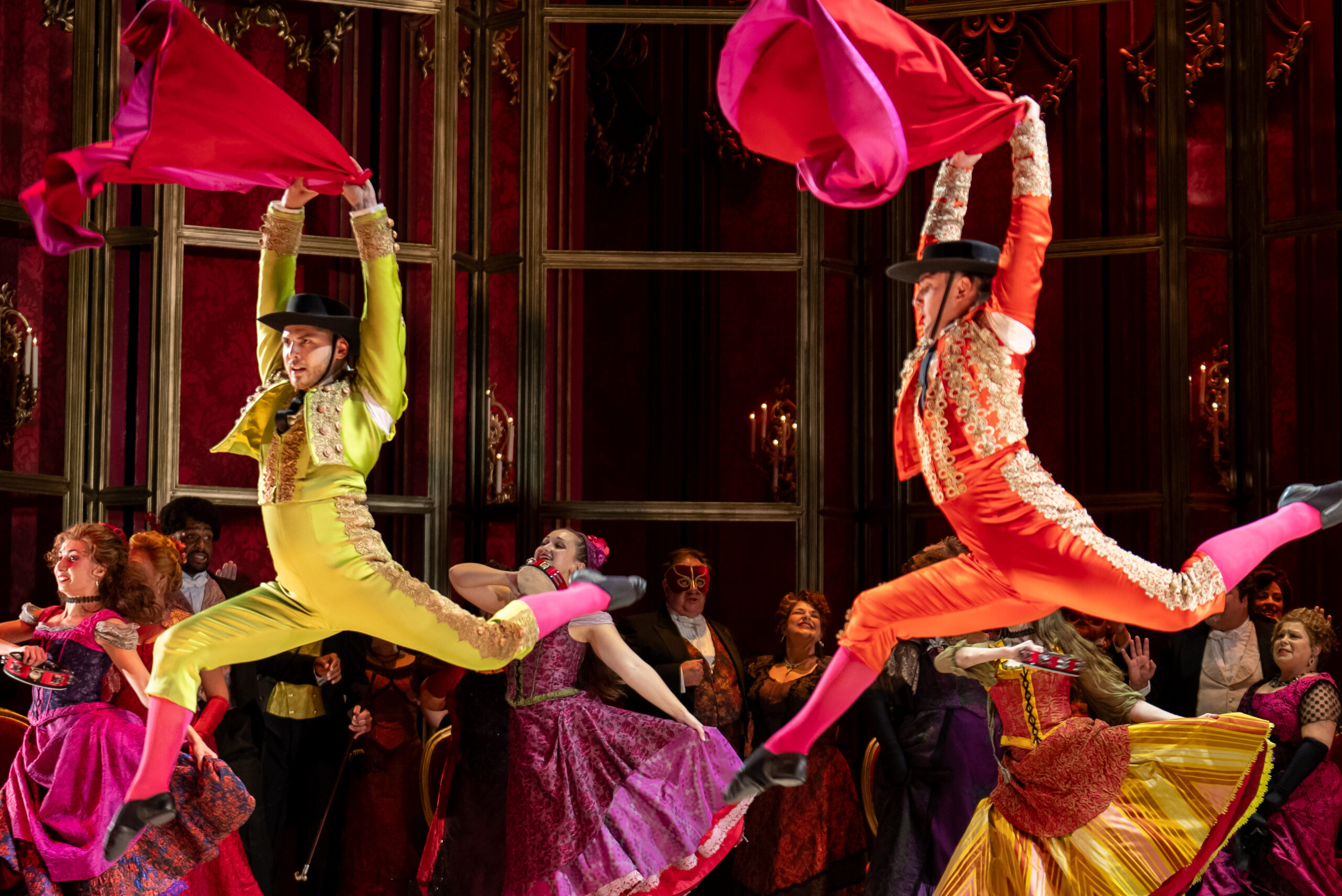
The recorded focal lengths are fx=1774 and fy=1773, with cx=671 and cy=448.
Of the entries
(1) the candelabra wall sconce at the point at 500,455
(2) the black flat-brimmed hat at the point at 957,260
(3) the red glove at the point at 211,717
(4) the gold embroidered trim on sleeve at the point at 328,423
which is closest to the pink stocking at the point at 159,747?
(4) the gold embroidered trim on sleeve at the point at 328,423

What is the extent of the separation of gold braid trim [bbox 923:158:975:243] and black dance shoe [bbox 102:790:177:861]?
7.95 ft

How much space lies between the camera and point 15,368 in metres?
7.21

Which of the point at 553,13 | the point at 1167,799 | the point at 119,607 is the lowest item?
the point at 1167,799

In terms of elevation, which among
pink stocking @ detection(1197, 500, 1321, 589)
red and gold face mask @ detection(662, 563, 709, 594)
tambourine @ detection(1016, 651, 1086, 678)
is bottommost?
tambourine @ detection(1016, 651, 1086, 678)

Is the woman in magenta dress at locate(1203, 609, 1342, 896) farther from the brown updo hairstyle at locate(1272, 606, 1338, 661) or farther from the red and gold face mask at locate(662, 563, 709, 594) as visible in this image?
the red and gold face mask at locate(662, 563, 709, 594)

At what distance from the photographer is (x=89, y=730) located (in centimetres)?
567

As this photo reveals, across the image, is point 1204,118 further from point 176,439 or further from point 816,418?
point 176,439

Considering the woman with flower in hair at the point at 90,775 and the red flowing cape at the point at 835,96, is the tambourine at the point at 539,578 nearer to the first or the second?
the woman with flower in hair at the point at 90,775

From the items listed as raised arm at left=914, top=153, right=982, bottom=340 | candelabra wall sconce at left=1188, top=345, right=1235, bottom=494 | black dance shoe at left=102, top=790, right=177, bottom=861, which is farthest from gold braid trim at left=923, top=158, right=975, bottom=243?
candelabra wall sconce at left=1188, top=345, right=1235, bottom=494

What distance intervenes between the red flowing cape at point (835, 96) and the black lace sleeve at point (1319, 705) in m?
2.52

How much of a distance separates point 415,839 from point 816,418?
251 centimetres

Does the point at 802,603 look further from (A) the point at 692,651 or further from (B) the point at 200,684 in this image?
(B) the point at 200,684

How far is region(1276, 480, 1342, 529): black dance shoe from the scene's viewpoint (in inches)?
178

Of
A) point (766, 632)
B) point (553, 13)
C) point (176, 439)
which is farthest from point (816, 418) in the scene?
point (176, 439)
